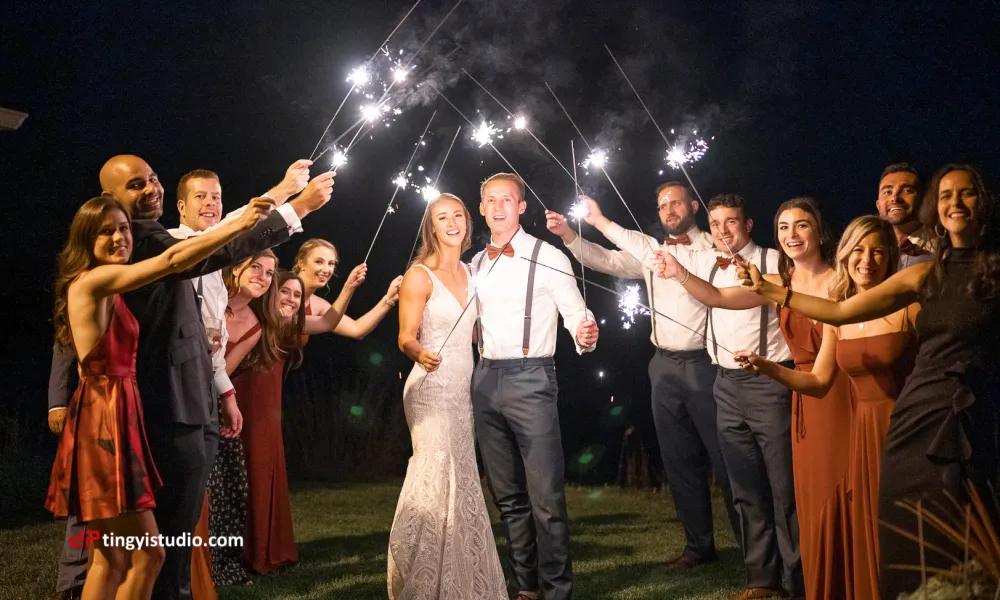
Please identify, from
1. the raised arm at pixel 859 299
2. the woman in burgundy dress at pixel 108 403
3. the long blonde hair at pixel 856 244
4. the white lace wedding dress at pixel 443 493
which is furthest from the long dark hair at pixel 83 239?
the long blonde hair at pixel 856 244

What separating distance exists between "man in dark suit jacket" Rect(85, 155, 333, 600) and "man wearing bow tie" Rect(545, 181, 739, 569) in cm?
242

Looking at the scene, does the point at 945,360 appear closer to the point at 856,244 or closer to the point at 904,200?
the point at 856,244

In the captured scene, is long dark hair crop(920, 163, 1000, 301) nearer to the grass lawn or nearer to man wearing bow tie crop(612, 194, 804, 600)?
man wearing bow tie crop(612, 194, 804, 600)

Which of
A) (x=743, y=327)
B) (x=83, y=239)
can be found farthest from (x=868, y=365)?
(x=83, y=239)

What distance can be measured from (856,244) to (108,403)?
2.75 m

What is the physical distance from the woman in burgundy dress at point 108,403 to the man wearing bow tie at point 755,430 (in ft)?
7.85

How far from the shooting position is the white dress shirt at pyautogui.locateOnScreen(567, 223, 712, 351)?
227 inches

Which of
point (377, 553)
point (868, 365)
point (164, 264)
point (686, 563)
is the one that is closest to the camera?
point (164, 264)

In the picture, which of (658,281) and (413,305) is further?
(658,281)

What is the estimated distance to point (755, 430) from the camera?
197 inches

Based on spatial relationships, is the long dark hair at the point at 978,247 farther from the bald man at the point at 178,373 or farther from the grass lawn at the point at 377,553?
the grass lawn at the point at 377,553

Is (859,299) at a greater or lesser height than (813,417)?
greater

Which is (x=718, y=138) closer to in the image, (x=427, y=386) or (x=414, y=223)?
(x=414, y=223)

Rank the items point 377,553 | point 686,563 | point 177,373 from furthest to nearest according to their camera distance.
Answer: point 377,553
point 686,563
point 177,373
